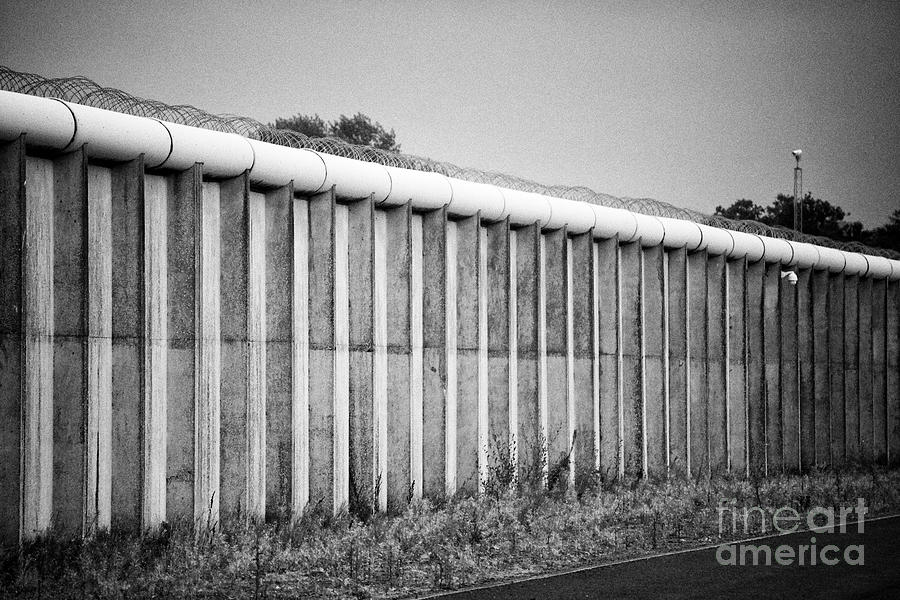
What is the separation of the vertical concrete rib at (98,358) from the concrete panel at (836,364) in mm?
20280

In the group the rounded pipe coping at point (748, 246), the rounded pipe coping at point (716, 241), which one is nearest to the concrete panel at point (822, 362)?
the rounded pipe coping at point (748, 246)

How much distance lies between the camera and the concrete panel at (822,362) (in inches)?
1020

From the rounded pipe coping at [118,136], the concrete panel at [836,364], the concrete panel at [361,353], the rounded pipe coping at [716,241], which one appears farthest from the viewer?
the concrete panel at [836,364]

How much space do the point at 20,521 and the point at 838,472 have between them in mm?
20272

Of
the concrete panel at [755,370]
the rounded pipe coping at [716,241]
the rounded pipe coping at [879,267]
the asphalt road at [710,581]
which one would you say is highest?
the rounded pipe coping at [716,241]

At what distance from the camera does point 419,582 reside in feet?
34.8

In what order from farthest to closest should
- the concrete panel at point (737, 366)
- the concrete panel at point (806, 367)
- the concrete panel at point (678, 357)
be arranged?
1. the concrete panel at point (806, 367)
2. the concrete panel at point (737, 366)
3. the concrete panel at point (678, 357)

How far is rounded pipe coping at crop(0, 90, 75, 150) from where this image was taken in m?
11.1

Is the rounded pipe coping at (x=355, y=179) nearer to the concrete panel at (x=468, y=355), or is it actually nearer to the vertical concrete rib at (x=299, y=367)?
the vertical concrete rib at (x=299, y=367)

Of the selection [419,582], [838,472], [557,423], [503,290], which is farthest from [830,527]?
[838,472]

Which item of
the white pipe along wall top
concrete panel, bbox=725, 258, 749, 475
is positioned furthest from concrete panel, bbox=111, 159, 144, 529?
concrete panel, bbox=725, 258, 749, 475

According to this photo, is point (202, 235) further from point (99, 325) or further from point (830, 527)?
point (830, 527)

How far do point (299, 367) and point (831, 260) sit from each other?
1729cm

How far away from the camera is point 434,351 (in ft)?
54.1
